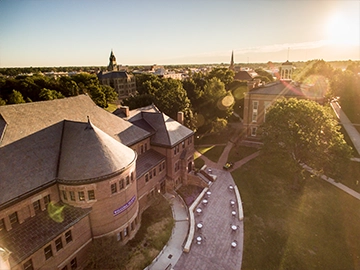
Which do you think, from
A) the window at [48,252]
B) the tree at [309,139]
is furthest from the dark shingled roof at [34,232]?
the tree at [309,139]

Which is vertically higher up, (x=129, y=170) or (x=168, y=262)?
(x=129, y=170)

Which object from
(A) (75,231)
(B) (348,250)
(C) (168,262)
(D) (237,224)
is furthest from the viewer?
(D) (237,224)

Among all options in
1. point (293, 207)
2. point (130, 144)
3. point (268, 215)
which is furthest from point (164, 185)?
point (293, 207)

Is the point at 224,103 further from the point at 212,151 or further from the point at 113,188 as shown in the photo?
the point at 113,188

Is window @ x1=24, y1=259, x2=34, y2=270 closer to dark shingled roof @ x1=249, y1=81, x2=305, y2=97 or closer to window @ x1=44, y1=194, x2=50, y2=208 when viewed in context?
window @ x1=44, y1=194, x2=50, y2=208

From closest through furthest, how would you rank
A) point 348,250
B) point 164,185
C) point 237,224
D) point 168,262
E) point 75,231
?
point 75,231, point 168,262, point 348,250, point 237,224, point 164,185

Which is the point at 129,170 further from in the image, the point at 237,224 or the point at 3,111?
the point at 237,224
